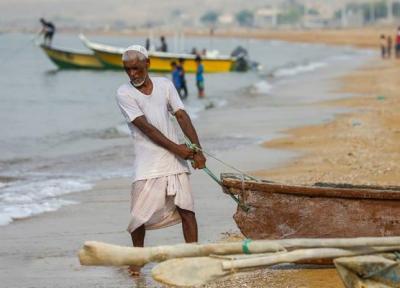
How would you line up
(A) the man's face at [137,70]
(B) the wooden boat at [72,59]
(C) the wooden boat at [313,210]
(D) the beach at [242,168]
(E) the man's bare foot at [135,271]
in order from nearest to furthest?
(A) the man's face at [137,70] → (C) the wooden boat at [313,210] → (E) the man's bare foot at [135,271] → (D) the beach at [242,168] → (B) the wooden boat at [72,59]

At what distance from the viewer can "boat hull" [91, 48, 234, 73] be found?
1399 inches

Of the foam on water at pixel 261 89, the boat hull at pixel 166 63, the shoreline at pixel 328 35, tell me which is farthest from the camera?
the shoreline at pixel 328 35

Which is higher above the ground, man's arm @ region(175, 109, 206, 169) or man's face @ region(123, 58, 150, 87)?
man's face @ region(123, 58, 150, 87)

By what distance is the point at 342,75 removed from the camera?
35750mm

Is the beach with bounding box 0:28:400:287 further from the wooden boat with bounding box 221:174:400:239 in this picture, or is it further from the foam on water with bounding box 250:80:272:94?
the foam on water with bounding box 250:80:272:94

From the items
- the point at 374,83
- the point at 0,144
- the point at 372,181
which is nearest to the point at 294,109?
the point at 0,144

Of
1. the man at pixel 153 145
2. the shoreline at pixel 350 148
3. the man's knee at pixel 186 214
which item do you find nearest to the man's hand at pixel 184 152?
the man at pixel 153 145

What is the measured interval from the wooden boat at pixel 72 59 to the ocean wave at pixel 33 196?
3163 cm

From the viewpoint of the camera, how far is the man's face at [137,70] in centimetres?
566

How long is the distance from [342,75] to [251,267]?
3181cm

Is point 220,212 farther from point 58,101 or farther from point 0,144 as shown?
point 58,101

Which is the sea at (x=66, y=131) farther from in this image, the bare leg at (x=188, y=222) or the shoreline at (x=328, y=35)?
the shoreline at (x=328, y=35)

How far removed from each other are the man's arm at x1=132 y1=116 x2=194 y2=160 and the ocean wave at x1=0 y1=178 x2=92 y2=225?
323cm

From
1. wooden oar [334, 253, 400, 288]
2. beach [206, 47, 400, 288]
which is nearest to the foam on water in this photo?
beach [206, 47, 400, 288]
